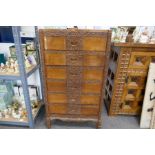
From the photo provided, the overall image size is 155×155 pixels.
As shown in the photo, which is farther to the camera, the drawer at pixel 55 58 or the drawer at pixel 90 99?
the drawer at pixel 90 99

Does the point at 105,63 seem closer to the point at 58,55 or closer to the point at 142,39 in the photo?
the point at 58,55

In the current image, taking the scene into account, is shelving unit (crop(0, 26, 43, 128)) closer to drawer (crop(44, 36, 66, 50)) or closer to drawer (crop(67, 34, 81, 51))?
drawer (crop(44, 36, 66, 50))

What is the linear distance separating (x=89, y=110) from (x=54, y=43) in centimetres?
84

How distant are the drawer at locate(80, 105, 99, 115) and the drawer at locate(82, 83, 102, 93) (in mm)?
208

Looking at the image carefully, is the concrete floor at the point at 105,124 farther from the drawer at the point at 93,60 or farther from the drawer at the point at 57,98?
the drawer at the point at 93,60

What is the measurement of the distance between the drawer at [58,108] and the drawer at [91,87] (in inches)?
12.3

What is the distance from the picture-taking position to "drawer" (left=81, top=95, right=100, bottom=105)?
1.68 m

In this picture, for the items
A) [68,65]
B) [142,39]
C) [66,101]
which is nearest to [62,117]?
[66,101]

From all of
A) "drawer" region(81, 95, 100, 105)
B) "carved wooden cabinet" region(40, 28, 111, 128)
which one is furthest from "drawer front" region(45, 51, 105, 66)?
"drawer" region(81, 95, 100, 105)

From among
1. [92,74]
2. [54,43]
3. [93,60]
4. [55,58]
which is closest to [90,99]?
[92,74]

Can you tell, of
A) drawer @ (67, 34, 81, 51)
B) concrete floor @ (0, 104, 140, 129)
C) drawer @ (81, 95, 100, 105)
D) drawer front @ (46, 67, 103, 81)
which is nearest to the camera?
drawer @ (67, 34, 81, 51)

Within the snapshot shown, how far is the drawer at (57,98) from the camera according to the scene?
1685 millimetres

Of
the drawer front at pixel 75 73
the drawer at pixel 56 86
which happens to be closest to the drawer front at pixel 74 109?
the drawer at pixel 56 86

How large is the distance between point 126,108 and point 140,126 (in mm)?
280
